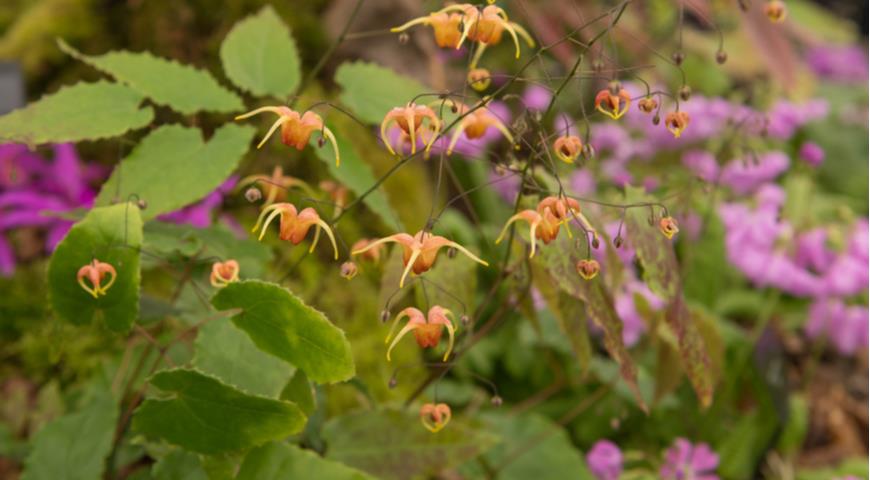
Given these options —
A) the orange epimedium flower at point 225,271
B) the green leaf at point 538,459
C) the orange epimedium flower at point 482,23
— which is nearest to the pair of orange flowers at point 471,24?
the orange epimedium flower at point 482,23

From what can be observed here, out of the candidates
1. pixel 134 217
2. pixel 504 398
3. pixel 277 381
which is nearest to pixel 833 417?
pixel 504 398

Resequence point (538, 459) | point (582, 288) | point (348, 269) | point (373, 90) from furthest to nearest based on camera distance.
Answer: point (538, 459)
point (373, 90)
point (582, 288)
point (348, 269)

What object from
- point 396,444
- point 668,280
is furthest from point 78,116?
point 668,280

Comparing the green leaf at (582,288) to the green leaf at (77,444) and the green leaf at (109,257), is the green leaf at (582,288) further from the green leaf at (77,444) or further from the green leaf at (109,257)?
the green leaf at (77,444)

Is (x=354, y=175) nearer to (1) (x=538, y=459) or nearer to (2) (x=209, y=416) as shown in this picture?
(2) (x=209, y=416)

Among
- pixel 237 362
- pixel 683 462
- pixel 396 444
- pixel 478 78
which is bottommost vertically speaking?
pixel 683 462

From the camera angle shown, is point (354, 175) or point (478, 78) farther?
point (354, 175)

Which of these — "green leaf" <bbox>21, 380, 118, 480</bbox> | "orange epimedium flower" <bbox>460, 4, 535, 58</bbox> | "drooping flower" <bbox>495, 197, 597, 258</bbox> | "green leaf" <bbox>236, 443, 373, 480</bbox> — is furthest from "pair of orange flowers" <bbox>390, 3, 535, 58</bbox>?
"green leaf" <bbox>21, 380, 118, 480</bbox>
